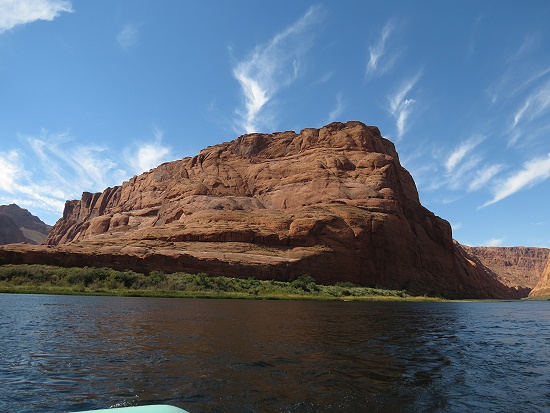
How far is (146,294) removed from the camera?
5088 centimetres

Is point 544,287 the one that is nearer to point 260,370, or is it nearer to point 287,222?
point 287,222

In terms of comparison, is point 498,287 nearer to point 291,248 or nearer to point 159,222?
point 291,248

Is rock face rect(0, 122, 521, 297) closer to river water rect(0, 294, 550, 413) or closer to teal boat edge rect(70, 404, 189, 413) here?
river water rect(0, 294, 550, 413)

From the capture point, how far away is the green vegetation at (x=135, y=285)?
5212 cm

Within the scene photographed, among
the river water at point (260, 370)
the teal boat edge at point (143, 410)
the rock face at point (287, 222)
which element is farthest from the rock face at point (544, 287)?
the teal boat edge at point (143, 410)

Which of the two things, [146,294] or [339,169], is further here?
[339,169]

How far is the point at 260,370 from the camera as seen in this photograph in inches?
Result: 446

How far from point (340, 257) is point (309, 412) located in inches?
3104

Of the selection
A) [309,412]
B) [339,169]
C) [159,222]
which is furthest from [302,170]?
[309,412]

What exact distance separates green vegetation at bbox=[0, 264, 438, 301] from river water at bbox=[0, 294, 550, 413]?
33980mm

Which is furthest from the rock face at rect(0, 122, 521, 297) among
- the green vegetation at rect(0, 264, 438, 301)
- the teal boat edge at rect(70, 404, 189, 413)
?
the teal boat edge at rect(70, 404, 189, 413)

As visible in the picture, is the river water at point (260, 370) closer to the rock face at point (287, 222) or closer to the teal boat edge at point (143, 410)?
the teal boat edge at point (143, 410)

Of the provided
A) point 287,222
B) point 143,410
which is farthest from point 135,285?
point 143,410

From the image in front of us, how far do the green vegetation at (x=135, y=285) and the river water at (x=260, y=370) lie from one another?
111 ft
